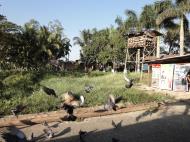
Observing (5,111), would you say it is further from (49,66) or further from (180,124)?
(49,66)

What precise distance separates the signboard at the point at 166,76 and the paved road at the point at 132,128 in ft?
32.3

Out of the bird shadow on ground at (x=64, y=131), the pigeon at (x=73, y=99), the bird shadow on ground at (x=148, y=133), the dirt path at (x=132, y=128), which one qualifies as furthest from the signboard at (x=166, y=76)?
the pigeon at (x=73, y=99)

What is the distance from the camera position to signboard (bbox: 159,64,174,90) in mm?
25533

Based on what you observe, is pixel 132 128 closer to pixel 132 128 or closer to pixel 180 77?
pixel 132 128

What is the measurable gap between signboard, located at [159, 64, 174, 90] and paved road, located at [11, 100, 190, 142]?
9.84 metres

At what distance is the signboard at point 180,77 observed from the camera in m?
24.7

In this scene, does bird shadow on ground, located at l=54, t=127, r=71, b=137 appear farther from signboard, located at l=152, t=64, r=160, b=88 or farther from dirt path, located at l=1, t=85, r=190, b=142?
signboard, located at l=152, t=64, r=160, b=88

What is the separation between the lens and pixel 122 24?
61.7 m

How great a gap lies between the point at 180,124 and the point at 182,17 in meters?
24.3

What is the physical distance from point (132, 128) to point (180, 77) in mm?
12771

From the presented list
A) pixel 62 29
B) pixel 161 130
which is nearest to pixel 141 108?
pixel 161 130

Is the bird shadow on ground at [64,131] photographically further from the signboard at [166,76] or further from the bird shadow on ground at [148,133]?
the signboard at [166,76]

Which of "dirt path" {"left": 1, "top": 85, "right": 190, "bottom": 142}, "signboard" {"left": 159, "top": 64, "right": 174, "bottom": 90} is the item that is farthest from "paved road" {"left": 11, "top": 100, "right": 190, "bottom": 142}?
"signboard" {"left": 159, "top": 64, "right": 174, "bottom": 90}

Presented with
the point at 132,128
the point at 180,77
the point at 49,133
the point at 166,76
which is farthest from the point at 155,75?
the point at 49,133
